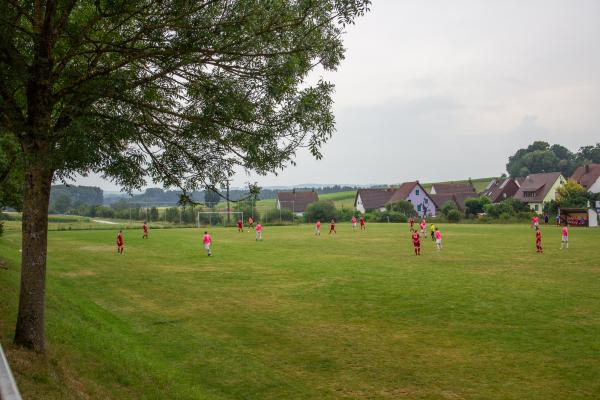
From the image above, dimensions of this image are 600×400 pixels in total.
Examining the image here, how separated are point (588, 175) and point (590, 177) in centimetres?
117

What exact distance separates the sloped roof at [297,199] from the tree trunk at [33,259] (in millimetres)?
98390

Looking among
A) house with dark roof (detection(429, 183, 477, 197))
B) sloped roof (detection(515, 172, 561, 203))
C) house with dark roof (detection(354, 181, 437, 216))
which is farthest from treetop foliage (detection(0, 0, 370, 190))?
house with dark roof (detection(429, 183, 477, 197))

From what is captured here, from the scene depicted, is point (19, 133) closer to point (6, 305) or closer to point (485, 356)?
point (6, 305)

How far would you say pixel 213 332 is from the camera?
12602 millimetres

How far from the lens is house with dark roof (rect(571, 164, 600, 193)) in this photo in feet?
275

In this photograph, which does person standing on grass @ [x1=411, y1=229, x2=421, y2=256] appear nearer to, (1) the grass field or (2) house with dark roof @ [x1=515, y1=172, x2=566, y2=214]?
(1) the grass field

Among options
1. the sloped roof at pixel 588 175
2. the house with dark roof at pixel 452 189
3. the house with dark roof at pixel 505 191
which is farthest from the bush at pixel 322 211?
the sloped roof at pixel 588 175

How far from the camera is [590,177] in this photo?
282 ft

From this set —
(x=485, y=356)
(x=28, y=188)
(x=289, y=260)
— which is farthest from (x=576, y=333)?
(x=289, y=260)

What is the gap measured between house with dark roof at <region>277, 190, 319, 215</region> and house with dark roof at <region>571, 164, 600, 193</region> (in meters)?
53.9

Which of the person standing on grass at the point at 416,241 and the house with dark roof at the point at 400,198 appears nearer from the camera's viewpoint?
the person standing on grass at the point at 416,241

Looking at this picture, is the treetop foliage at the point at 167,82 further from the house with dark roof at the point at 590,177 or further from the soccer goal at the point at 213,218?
the house with dark roof at the point at 590,177

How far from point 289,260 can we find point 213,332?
14.4 metres

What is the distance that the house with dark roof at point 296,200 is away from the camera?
4261 inches
